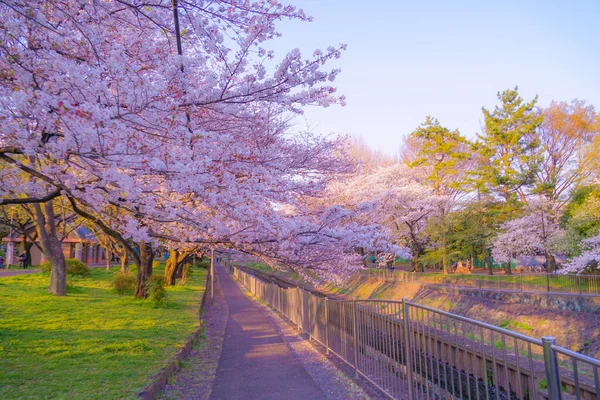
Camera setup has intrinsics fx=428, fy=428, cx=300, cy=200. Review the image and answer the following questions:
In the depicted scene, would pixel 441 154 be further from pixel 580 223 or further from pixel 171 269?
pixel 171 269

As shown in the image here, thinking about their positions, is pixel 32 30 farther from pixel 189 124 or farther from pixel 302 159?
pixel 302 159

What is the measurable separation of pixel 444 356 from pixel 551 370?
1617 mm

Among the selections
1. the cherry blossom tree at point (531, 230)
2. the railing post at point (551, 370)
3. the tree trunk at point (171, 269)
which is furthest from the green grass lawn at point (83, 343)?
the cherry blossom tree at point (531, 230)

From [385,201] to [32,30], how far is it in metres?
24.5

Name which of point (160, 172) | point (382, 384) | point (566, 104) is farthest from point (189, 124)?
point (566, 104)

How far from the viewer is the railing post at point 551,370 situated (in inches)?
100

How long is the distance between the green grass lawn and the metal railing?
44.4ft

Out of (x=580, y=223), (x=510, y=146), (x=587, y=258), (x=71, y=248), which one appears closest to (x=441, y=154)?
(x=510, y=146)

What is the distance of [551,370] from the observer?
2562 millimetres

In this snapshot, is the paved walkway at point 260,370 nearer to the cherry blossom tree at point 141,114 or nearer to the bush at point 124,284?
the cherry blossom tree at point 141,114

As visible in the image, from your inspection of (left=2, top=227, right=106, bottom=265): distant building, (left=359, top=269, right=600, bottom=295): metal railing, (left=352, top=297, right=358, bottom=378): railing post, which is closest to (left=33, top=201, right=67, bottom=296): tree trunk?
(left=352, top=297, right=358, bottom=378): railing post

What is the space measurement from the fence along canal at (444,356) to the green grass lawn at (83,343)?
10.1ft

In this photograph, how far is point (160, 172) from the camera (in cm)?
439

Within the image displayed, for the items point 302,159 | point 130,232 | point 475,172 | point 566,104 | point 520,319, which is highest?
point 566,104
